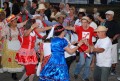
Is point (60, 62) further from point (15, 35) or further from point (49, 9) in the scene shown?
point (49, 9)

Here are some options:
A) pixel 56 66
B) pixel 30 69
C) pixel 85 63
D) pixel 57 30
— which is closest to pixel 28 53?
pixel 30 69

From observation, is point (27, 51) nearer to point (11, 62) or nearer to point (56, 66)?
point (11, 62)

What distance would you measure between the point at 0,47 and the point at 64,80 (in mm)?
4053

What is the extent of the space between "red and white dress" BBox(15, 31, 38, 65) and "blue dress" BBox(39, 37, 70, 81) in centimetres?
181

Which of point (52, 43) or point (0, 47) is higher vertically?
point (52, 43)

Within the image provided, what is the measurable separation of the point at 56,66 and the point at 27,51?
2020 millimetres

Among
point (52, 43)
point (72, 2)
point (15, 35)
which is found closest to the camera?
point (52, 43)

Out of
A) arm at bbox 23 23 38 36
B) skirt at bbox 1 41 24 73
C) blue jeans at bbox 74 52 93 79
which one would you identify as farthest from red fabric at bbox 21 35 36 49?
blue jeans at bbox 74 52 93 79

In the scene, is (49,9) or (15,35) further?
(49,9)

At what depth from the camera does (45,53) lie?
6863 millimetres

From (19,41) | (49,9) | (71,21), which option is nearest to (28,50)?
(19,41)

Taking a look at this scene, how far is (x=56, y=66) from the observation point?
6.62 m

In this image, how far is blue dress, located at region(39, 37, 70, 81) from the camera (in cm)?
655

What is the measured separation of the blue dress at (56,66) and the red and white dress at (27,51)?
1.81 meters
